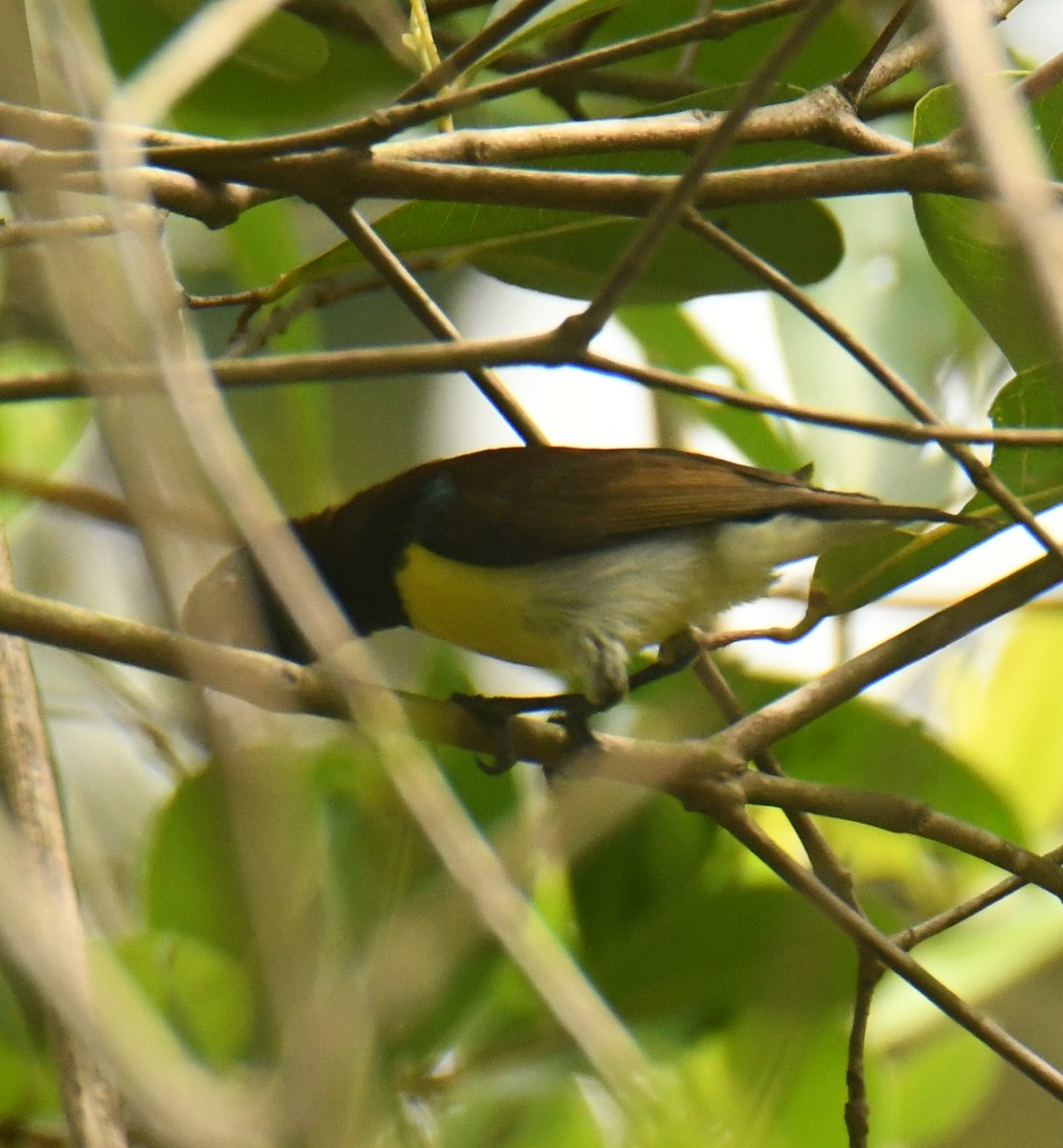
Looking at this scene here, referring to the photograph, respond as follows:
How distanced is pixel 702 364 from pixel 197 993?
1.98 meters

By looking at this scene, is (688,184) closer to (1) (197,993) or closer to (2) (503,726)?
(2) (503,726)

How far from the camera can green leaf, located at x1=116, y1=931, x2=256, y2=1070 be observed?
1.98m

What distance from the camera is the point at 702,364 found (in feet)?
11.3

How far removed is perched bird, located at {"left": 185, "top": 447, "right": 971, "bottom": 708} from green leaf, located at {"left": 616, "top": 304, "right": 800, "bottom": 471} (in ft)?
0.40

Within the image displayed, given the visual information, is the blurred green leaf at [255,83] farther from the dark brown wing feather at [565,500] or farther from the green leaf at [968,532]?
the green leaf at [968,532]

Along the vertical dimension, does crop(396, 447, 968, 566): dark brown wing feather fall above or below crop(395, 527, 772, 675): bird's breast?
above

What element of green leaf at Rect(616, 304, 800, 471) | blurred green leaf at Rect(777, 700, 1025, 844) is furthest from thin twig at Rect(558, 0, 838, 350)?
green leaf at Rect(616, 304, 800, 471)

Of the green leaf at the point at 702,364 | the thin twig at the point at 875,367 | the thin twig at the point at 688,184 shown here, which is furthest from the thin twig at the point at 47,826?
the green leaf at the point at 702,364

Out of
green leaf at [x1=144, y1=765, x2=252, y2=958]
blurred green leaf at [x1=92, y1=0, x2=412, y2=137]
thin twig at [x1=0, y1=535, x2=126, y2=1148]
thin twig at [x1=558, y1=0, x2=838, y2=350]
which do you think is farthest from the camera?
blurred green leaf at [x1=92, y1=0, x2=412, y2=137]

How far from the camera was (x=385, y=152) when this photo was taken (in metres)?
1.89

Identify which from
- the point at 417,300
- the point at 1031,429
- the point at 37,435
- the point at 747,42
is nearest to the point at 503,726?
the point at 417,300

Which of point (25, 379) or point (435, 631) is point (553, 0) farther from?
point (435, 631)

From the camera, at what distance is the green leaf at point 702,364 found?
3.30 metres

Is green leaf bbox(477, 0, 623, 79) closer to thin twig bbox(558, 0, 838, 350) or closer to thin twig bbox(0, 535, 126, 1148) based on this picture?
thin twig bbox(558, 0, 838, 350)
